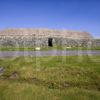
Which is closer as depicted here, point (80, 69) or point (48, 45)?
point (80, 69)

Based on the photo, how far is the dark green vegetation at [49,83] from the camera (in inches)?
592

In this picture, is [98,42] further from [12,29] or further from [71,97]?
[71,97]

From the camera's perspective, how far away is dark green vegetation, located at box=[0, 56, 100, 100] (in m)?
15.0

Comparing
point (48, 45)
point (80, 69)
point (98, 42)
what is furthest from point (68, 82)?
point (98, 42)

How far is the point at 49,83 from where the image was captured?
1886 cm

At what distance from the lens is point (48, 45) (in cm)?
7194

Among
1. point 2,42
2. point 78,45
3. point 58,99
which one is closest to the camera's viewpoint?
point 58,99

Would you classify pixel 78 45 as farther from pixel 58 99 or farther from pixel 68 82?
pixel 58 99

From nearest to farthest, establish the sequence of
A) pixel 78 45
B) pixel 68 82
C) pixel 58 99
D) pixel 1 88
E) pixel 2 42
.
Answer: pixel 58 99 < pixel 1 88 < pixel 68 82 < pixel 2 42 < pixel 78 45

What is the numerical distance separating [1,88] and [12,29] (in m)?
97.0

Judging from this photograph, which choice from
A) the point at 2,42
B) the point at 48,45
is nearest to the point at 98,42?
the point at 48,45

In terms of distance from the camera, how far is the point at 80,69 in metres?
22.0

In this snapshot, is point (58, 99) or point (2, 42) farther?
point (2, 42)

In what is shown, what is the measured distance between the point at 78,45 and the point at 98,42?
7533mm
